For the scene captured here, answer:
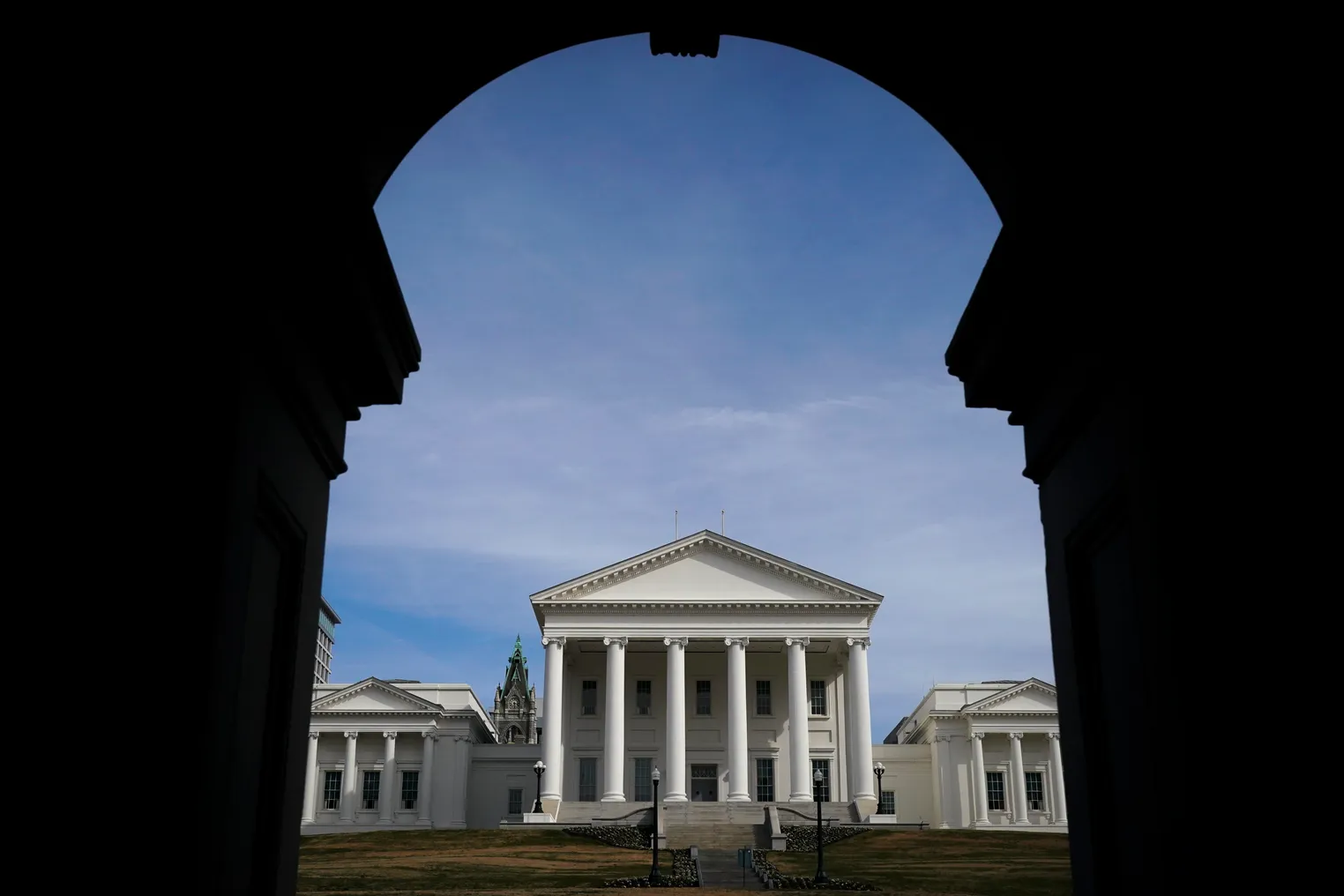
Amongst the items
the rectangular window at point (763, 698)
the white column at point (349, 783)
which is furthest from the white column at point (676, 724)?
the white column at point (349, 783)

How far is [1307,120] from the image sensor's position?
3.86 metres

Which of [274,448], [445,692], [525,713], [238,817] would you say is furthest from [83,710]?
[525,713]

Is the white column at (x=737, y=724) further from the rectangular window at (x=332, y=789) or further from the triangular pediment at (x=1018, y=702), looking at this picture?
the rectangular window at (x=332, y=789)

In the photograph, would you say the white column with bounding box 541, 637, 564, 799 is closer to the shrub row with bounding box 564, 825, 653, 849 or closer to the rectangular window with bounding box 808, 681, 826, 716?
the shrub row with bounding box 564, 825, 653, 849

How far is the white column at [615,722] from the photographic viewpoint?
6681 cm

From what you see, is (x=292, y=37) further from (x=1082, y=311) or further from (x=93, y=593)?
(x=1082, y=311)

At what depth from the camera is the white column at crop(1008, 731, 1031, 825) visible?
78812 mm

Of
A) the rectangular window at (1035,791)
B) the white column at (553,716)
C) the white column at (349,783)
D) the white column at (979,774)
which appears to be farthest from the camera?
the rectangular window at (1035,791)

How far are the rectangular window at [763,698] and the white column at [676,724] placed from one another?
7.87 meters

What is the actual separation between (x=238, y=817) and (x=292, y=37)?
349 cm

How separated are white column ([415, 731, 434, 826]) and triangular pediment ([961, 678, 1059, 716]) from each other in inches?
1359

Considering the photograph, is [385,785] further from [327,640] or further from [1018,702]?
[327,640]

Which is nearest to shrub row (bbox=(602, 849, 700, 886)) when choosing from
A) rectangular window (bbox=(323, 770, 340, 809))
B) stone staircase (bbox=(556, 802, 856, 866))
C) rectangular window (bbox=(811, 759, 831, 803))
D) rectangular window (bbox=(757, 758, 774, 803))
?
stone staircase (bbox=(556, 802, 856, 866))

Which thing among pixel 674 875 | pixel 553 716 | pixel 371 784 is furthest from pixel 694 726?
pixel 674 875
